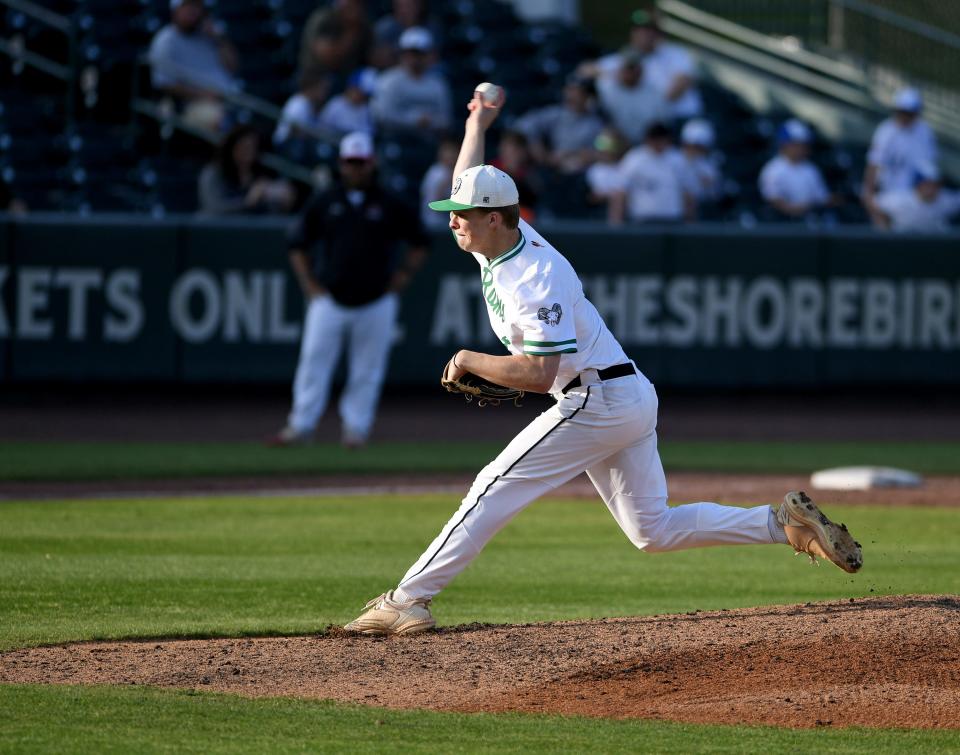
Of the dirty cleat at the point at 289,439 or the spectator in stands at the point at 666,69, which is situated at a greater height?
the spectator in stands at the point at 666,69

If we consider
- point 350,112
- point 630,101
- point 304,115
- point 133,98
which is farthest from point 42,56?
point 630,101

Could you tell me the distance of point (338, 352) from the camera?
1323 cm

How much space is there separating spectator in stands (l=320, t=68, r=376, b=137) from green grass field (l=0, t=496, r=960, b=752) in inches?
271

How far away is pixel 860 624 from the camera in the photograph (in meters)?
6.36

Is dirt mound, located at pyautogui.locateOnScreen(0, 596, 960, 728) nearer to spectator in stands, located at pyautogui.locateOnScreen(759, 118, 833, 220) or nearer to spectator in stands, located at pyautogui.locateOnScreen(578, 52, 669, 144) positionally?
spectator in stands, located at pyautogui.locateOnScreen(759, 118, 833, 220)

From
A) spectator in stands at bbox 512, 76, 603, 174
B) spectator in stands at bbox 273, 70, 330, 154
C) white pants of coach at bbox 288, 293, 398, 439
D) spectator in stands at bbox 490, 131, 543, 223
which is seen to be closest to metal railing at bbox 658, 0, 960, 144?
spectator in stands at bbox 512, 76, 603, 174

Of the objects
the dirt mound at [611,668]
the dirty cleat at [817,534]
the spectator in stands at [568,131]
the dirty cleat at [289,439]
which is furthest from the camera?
the spectator in stands at [568,131]

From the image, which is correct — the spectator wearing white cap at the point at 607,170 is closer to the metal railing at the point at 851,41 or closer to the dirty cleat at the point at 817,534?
the metal railing at the point at 851,41

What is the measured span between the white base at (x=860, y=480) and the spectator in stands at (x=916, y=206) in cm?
662

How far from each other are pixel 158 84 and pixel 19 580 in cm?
1003

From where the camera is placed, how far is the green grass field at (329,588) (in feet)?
16.4

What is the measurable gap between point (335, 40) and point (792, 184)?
554 cm

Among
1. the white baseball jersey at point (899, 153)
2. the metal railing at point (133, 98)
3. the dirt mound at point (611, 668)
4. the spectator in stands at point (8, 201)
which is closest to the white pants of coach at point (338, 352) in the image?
the metal railing at point (133, 98)

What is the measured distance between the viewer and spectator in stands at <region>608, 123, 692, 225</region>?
17.0 m
